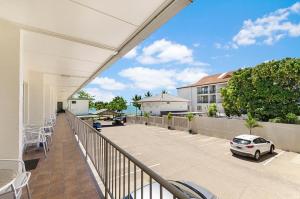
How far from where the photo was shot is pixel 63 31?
295 centimetres

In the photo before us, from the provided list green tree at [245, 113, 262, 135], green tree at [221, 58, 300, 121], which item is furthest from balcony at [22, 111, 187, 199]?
green tree at [221, 58, 300, 121]

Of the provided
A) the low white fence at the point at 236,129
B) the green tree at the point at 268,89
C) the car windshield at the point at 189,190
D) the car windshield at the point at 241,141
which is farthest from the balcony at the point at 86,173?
the green tree at the point at 268,89

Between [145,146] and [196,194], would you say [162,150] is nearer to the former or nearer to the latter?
[145,146]

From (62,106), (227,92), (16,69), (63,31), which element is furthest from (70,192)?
(62,106)

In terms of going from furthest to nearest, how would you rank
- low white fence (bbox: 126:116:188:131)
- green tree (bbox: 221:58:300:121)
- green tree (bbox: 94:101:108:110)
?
green tree (bbox: 94:101:108:110), low white fence (bbox: 126:116:188:131), green tree (bbox: 221:58:300:121)

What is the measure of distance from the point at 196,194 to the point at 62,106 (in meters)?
32.8

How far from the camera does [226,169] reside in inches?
329

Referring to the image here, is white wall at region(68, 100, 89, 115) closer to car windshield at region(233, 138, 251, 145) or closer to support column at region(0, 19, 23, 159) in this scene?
car windshield at region(233, 138, 251, 145)

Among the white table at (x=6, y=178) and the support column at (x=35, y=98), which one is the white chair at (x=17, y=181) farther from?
the support column at (x=35, y=98)

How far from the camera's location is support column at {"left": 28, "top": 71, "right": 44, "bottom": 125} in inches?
272

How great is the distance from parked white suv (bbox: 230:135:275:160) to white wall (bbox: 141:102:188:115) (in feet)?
76.3

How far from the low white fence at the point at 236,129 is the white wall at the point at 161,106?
1112 cm

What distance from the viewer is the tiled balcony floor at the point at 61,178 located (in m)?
2.90

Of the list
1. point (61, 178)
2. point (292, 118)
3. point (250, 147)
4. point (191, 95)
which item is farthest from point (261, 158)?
point (191, 95)
